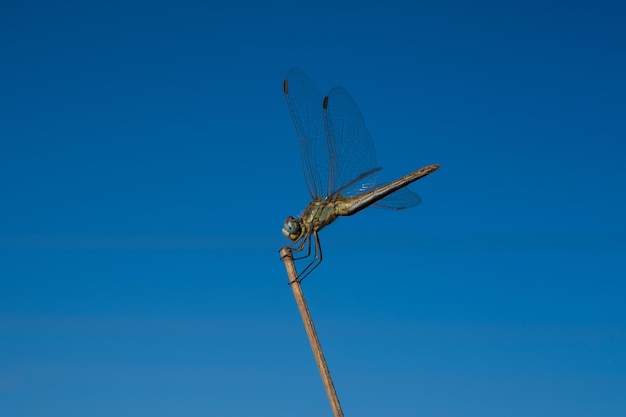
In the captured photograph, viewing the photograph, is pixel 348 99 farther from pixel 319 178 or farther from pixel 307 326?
pixel 307 326

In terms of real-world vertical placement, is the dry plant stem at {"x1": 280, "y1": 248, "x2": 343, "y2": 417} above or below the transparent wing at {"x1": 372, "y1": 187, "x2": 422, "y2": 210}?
below

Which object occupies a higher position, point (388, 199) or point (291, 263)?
point (388, 199)

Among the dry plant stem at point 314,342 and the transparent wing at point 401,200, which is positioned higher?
the transparent wing at point 401,200

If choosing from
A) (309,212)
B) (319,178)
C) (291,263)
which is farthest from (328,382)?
(319,178)

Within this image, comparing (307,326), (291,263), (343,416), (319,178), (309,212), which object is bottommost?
(343,416)

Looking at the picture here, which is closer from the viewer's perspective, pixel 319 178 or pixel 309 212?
pixel 309 212
